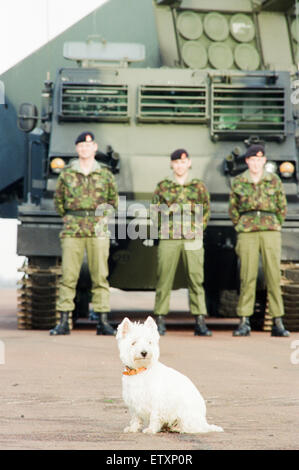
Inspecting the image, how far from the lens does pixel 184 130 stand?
448 inches

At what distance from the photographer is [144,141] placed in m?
11.3

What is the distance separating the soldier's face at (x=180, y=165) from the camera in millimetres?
10000

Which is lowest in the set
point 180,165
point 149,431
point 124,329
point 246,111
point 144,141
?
point 149,431

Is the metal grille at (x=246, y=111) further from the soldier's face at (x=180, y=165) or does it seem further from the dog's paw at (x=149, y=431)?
the dog's paw at (x=149, y=431)

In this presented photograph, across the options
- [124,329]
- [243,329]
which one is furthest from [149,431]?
[243,329]

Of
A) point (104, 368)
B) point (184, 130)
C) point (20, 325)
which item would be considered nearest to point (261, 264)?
point (184, 130)

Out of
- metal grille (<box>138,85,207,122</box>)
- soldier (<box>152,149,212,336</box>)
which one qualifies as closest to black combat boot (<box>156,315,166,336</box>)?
soldier (<box>152,149,212,336</box>)

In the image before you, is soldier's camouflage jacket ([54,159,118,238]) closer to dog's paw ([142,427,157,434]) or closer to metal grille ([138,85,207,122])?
metal grille ([138,85,207,122])

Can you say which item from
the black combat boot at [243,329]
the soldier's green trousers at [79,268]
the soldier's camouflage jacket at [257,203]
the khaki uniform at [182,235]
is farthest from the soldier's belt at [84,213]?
the black combat boot at [243,329]

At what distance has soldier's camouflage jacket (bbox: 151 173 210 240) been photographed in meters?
10.1

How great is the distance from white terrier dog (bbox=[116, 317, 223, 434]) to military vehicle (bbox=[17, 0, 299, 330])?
598cm

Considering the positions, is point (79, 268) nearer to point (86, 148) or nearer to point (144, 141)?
point (86, 148)

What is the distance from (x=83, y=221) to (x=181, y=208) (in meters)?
0.98
